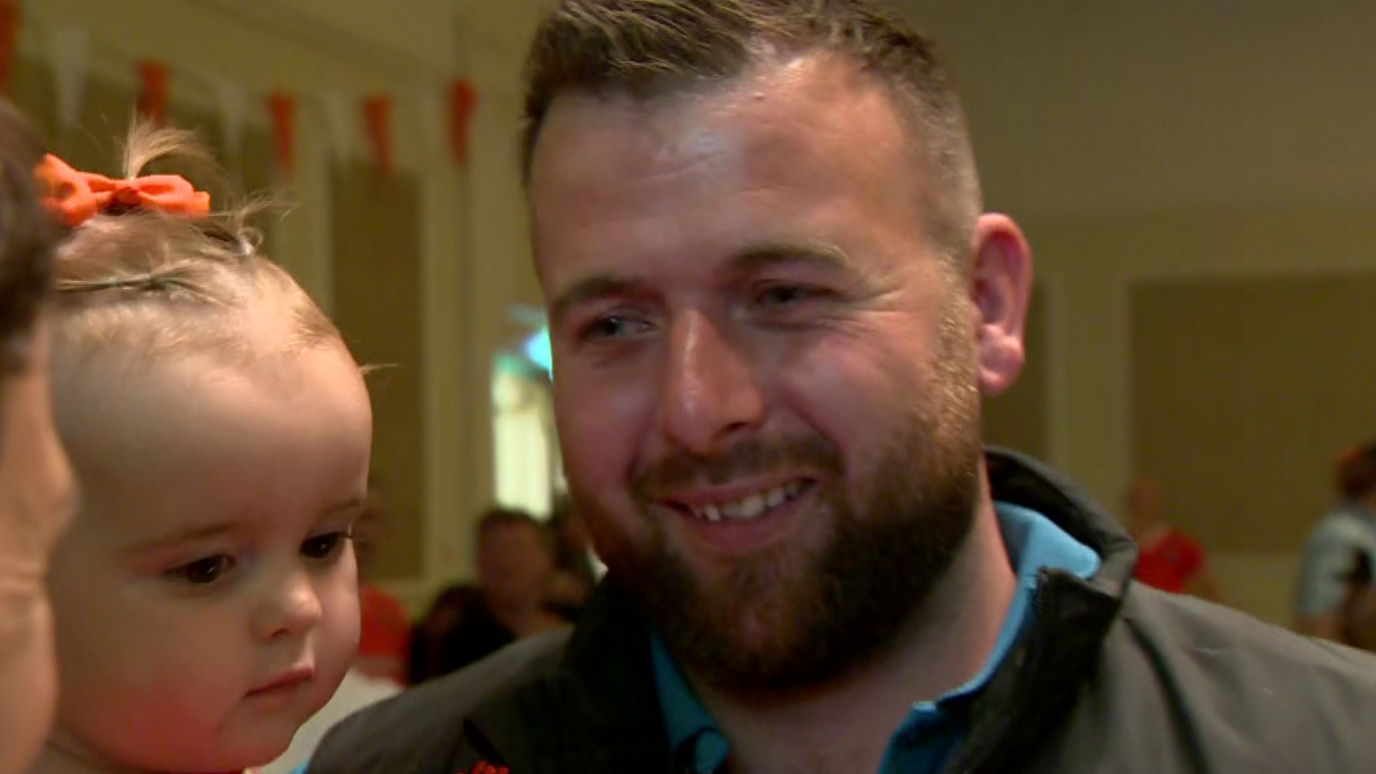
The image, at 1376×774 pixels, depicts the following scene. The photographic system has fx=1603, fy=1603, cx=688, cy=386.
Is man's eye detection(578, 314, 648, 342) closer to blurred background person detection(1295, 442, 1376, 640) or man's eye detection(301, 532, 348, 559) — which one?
man's eye detection(301, 532, 348, 559)

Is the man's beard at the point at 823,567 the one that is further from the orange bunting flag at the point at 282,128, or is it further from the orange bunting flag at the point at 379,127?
the orange bunting flag at the point at 379,127

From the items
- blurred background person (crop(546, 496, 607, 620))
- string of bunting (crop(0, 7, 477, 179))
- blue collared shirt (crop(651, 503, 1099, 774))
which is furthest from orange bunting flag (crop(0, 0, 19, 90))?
blue collared shirt (crop(651, 503, 1099, 774))

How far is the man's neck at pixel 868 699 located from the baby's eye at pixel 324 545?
1.25 feet

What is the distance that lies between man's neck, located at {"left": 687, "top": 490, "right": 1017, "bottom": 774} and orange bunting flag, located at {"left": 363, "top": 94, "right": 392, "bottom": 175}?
13.5ft

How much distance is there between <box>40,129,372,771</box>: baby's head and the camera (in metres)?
1.02

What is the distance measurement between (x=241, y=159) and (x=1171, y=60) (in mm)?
4289

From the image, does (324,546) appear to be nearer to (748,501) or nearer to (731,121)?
(748,501)

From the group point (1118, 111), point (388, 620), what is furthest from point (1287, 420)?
point (388, 620)

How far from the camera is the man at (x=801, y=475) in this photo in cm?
127

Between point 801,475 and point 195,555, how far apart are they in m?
0.49

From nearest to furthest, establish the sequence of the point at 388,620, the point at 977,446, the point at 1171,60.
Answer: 1. the point at 977,446
2. the point at 388,620
3. the point at 1171,60

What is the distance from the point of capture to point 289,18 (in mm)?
4863

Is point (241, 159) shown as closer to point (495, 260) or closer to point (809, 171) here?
point (495, 260)

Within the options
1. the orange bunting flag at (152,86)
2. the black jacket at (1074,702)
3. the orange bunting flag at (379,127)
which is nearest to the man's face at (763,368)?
the black jacket at (1074,702)
